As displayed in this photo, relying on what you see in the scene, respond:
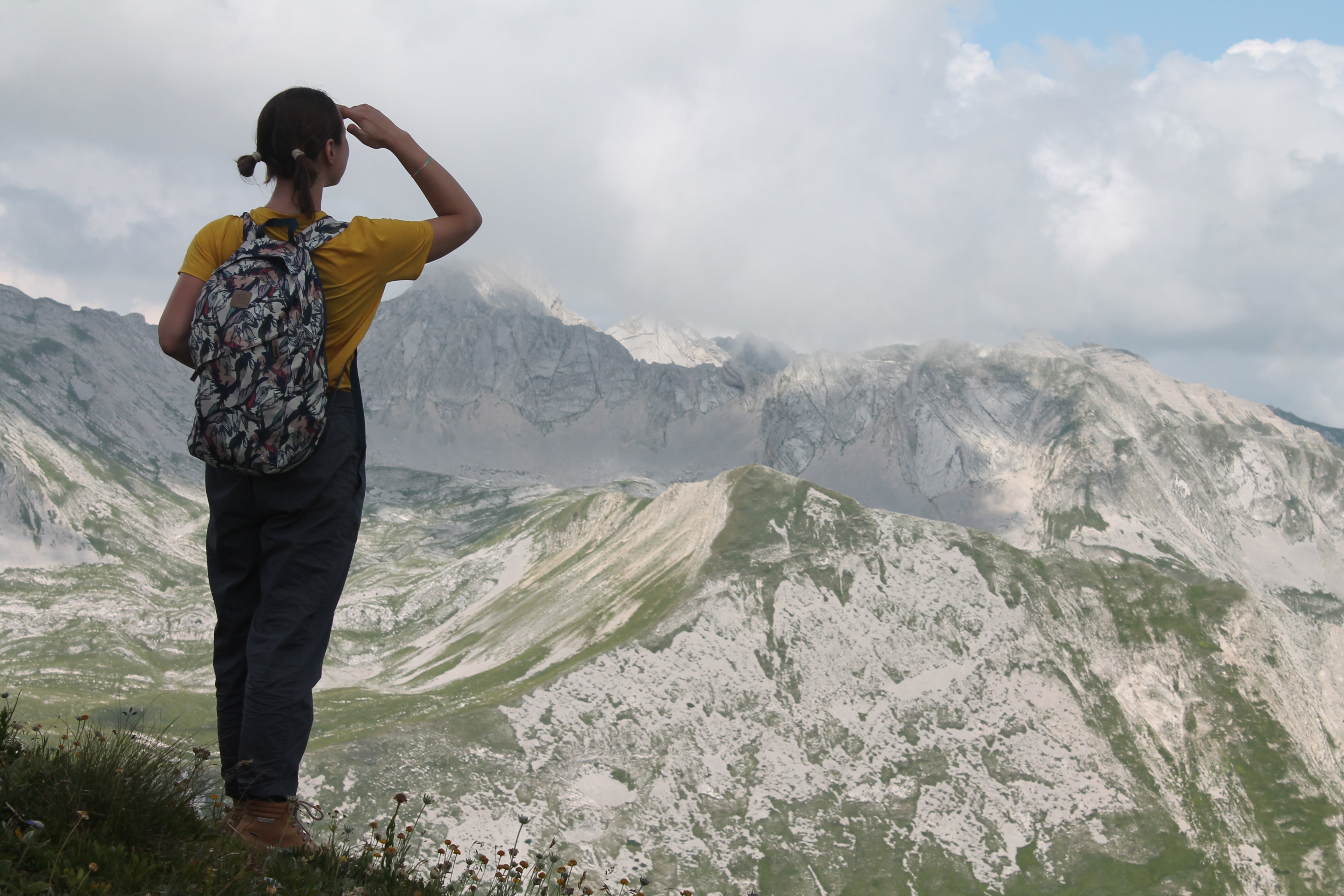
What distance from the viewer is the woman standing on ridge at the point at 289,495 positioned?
552 centimetres

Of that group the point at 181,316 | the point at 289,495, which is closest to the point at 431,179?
the point at 181,316

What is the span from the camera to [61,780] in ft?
15.2

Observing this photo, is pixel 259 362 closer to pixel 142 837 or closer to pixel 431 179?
pixel 431 179

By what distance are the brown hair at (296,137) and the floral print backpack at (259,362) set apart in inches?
26.3

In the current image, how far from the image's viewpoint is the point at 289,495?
5496 mm

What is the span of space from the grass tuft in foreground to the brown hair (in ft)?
11.5

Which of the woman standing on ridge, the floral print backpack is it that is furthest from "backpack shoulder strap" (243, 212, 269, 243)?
the floral print backpack

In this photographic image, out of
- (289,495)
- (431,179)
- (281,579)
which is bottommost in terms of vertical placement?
(281,579)

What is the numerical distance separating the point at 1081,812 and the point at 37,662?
167 meters

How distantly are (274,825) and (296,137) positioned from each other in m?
4.30

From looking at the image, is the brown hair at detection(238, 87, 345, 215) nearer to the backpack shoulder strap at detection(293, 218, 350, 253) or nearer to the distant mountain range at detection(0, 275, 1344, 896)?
the backpack shoulder strap at detection(293, 218, 350, 253)

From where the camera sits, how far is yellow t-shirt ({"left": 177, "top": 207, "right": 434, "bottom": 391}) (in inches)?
220

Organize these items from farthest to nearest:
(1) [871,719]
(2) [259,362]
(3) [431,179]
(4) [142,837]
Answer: (1) [871,719], (3) [431,179], (2) [259,362], (4) [142,837]

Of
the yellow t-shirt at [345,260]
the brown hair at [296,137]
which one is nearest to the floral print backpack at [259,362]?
the yellow t-shirt at [345,260]
